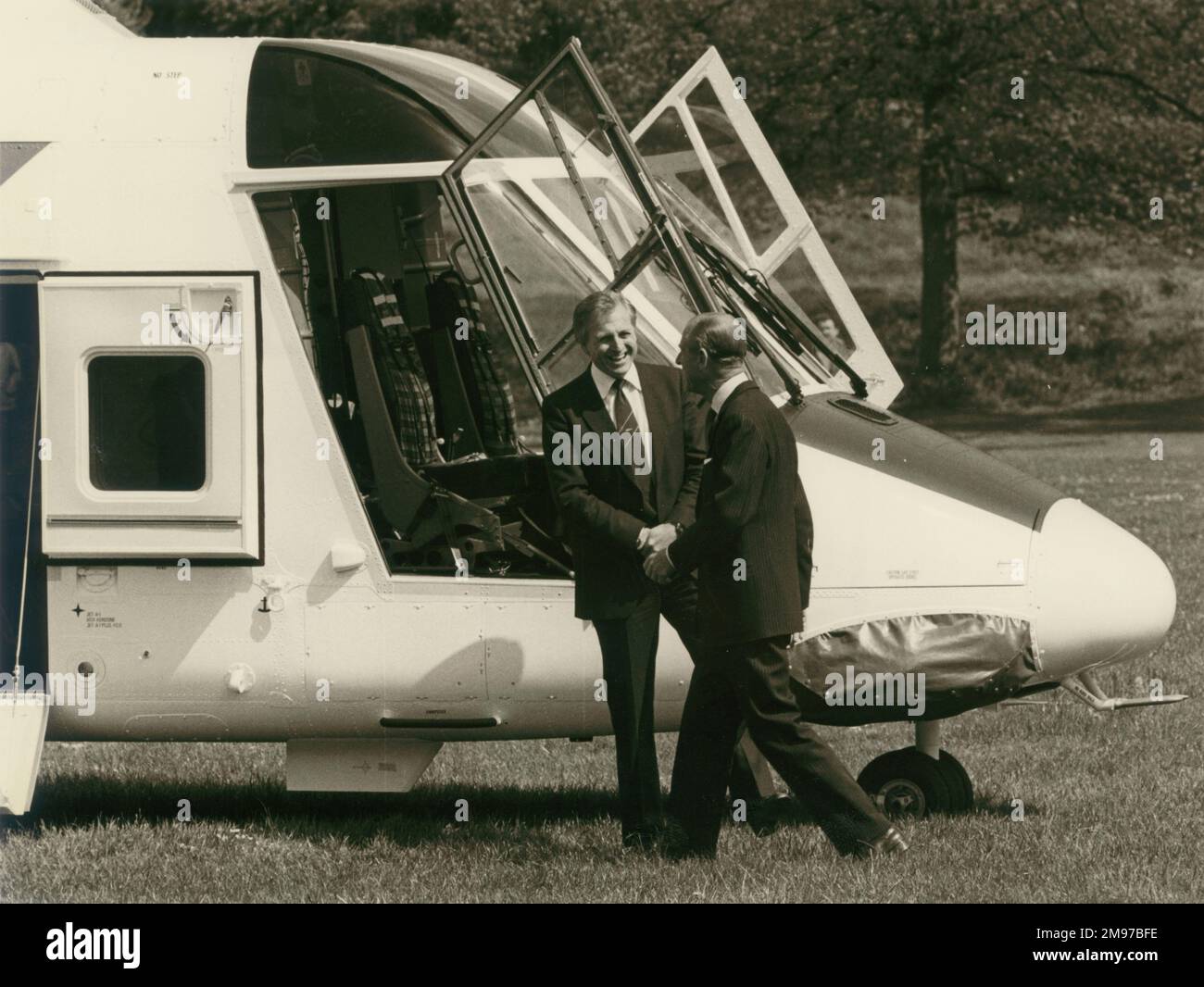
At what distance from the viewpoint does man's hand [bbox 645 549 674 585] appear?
5965mm

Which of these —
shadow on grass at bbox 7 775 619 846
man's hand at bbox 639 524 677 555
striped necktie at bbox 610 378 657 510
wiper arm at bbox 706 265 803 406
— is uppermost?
Answer: wiper arm at bbox 706 265 803 406

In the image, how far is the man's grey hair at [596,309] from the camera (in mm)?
6176

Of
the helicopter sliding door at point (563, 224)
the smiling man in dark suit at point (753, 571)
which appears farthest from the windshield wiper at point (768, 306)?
the smiling man in dark suit at point (753, 571)

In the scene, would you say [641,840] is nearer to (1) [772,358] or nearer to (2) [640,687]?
(2) [640,687]

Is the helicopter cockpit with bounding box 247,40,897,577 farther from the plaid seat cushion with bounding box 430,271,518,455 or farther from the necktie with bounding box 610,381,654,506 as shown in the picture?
the necktie with bounding box 610,381,654,506

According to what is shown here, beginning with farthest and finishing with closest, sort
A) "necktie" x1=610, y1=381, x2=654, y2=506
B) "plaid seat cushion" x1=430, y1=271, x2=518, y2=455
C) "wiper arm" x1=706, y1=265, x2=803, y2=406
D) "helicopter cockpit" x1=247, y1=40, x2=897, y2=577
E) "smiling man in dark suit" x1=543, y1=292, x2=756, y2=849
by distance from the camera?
"plaid seat cushion" x1=430, y1=271, x2=518, y2=455, "wiper arm" x1=706, y1=265, x2=803, y2=406, "helicopter cockpit" x1=247, y1=40, x2=897, y2=577, "necktie" x1=610, y1=381, x2=654, y2=506, "smiling man in dark suit" x1=543, y1=292, x2=756, y2=849

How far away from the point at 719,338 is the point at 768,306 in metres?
1.16

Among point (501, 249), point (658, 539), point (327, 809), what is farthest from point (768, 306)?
point (327, 809)

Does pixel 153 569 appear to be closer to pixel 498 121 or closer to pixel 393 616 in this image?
pixel 393 616

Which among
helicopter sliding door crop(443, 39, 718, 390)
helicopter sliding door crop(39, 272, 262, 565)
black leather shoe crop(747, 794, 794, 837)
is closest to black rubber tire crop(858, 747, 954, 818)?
black leather shoe crop(747, 794, 794, 837)

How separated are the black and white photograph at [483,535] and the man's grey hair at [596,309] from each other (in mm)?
14

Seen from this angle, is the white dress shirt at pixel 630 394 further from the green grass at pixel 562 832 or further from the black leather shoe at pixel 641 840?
the green grass at pixel 562 832

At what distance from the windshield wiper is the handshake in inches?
46.5
